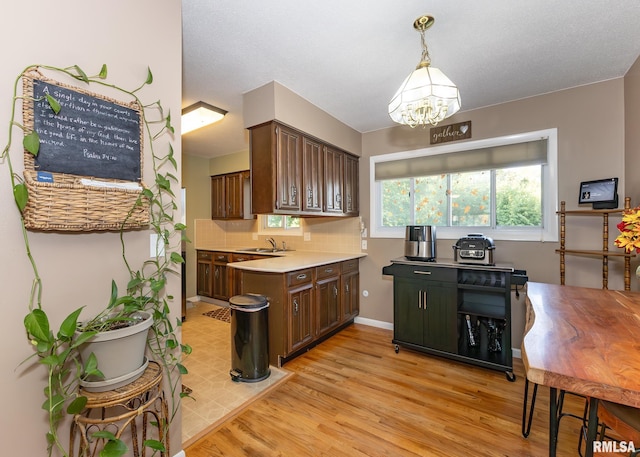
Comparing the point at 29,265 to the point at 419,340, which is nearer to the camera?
the point at 29,265

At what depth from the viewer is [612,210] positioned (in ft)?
7.38

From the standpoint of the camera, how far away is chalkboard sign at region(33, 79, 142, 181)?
1.06m

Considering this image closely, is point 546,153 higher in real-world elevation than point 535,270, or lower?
higher

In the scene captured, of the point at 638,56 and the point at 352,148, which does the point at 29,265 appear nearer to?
the point at 352,148

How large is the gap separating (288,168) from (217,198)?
9.48 feet

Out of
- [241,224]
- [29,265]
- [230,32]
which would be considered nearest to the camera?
[29,265]

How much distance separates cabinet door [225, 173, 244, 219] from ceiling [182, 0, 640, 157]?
2.09 m

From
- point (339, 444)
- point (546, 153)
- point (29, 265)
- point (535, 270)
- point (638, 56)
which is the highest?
point (638, 56)

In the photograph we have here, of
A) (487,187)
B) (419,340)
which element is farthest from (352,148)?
(419,340)

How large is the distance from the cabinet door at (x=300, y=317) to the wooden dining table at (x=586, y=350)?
1.85 metres

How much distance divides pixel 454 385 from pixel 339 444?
3.88 feet

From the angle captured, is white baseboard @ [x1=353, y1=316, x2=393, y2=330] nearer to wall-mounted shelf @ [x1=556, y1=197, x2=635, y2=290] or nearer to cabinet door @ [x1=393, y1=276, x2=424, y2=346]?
cabinet door @ [x1=393, y1=276, x2=424, y2=346]

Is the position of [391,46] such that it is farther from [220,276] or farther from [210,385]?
[220,276]

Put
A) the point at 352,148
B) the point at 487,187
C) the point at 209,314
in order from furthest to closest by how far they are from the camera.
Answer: the point at 209,314
the point at 352,148
the point at 487,187
